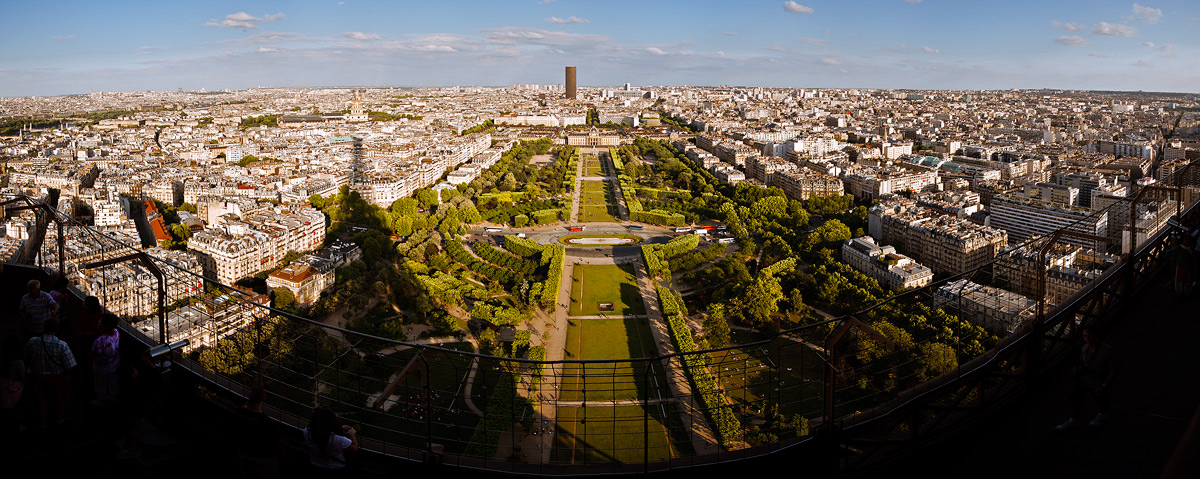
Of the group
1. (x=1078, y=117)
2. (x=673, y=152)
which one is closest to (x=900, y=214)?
(x=673, y=152)

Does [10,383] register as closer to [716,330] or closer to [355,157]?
[716,330]

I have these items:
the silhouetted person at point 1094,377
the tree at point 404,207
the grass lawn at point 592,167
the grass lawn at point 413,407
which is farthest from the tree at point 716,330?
the grass lawn at point 592,167

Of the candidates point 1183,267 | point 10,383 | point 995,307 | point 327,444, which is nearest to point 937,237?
point 995,307

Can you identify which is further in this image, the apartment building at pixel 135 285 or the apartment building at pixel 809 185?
the apartment building at pixel 809 185

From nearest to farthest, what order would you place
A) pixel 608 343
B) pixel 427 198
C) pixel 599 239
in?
pixel 608 343
pixel 599 239
pixel 427 198

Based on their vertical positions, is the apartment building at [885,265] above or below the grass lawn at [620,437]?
above

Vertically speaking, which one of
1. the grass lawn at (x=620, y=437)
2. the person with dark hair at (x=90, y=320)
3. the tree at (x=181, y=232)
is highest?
the person with dark hair at (x=90, y=320)

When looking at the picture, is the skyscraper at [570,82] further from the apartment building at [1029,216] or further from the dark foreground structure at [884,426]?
the dark foreground structure at [884,426]
